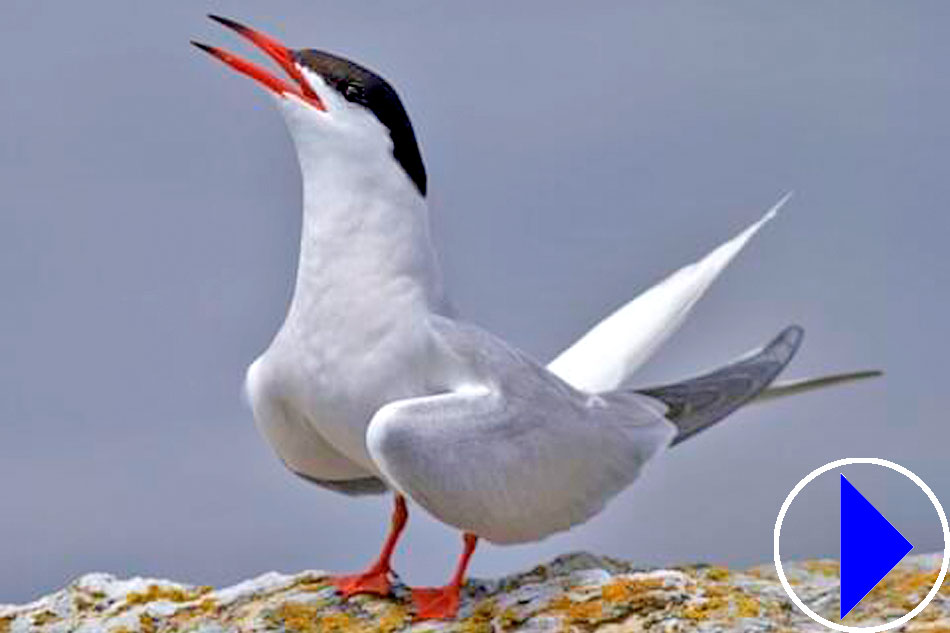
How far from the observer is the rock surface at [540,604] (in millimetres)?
10797

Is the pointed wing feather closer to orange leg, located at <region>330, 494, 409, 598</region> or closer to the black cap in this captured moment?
orange leg, located at <region>330, 494, 409, 598</region>

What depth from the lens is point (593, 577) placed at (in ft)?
37.0

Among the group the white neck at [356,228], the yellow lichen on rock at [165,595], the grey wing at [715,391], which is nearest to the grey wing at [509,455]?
the grey wing at [715,391]

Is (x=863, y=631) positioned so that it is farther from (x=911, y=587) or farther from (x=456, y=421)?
(x=456, y=421)

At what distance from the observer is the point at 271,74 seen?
11.2 meters

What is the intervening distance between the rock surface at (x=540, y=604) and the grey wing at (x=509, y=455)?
330 millimetres

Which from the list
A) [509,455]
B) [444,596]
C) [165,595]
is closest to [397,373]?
[509,455]

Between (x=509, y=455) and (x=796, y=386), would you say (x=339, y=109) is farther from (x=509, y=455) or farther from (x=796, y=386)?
(x=796, y=386)

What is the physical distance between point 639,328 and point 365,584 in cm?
175

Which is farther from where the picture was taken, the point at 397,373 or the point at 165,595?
the point at 165,595

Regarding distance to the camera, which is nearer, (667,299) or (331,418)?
(331,418)

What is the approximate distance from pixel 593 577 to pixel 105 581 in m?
2.32

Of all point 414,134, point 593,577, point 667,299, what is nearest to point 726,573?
point 593,577

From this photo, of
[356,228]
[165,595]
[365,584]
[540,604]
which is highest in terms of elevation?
[356,228]
